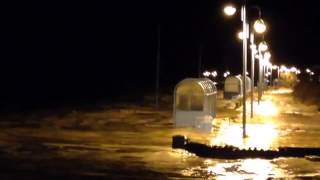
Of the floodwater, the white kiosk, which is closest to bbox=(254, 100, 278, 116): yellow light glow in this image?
the floodwater

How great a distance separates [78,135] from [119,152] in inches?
254

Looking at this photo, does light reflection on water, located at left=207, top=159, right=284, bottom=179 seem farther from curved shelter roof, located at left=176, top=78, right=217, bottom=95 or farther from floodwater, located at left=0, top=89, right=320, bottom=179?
curved shelter roof, located at left=176, top=78, right=217, bottom=95

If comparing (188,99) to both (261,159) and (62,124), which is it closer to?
(62,124)

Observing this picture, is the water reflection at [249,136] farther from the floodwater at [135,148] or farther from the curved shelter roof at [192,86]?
the curved shelter roof at [192,86]

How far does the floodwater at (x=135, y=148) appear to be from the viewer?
18797 millimetres

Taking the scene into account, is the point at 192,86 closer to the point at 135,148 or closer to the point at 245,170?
the point at 135,148

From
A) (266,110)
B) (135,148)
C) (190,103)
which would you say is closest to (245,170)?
(135,148)

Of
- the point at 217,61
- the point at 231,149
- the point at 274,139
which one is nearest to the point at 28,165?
the point at 231,149

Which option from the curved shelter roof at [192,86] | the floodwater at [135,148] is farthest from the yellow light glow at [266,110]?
the curved shelter roof at [192,86]

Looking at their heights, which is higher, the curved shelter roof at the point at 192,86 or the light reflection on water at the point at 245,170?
the curved shelter roof at the point at 192,86

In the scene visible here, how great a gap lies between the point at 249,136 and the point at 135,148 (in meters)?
6.71

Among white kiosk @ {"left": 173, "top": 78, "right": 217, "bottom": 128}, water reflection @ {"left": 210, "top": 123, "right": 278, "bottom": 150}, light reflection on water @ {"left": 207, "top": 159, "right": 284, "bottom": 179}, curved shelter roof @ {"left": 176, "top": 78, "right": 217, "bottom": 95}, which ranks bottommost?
light reflection on water @ {"left": 207, "top": 159, "right": 284, "bottom": 179}

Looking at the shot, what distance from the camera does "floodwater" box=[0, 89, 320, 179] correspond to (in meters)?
18.8

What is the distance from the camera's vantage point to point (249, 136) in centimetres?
3025
